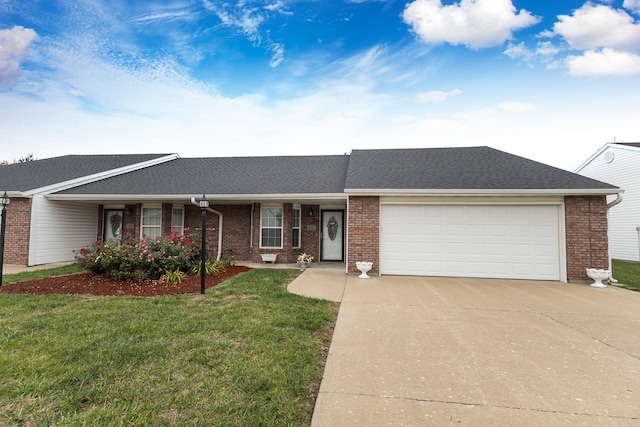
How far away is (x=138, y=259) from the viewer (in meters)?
7.18

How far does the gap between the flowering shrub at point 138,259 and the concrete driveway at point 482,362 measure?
4836mm

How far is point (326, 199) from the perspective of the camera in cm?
970

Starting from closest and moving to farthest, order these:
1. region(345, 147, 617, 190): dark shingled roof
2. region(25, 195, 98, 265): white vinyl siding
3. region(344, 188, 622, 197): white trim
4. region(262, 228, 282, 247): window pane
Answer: region(344, 188, 622, 197): white trim
region(345, 147, 617, 190): dark shingled roof
region(25, 195, 98, 265): white vinyl siding
region(262, 228, 282, 247): window pane

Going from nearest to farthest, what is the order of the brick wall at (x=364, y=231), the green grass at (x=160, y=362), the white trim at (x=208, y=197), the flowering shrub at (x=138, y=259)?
the green grass at (x=160, y=362), the flowering shrub at (x=138, y=259), the brick wall at (x=364, y=231), the white trim at (x=208, y=197)

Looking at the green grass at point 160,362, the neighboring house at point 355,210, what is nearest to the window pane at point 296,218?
the neighboring house at point 355,210

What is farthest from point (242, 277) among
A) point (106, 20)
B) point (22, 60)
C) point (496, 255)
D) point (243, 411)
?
point (22, 60)

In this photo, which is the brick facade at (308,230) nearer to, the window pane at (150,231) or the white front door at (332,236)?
the window pane at (150,231)

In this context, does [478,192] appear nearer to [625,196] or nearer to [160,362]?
[160,362]

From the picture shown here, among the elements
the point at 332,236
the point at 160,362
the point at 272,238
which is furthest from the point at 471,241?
the point at 160,362

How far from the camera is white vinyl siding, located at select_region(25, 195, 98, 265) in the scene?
9867 mm

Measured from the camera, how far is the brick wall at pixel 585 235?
7.73 meters

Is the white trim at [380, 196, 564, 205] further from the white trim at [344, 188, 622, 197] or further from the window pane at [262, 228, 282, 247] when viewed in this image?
the window pane at [262, 228, 282, 247]

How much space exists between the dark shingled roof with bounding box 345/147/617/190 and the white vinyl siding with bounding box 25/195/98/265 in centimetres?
1117

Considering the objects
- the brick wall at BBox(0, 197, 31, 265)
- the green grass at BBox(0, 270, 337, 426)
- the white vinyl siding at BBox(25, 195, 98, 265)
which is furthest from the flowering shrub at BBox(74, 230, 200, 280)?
the brick wall at BBox(0, 197, 31, 265)
